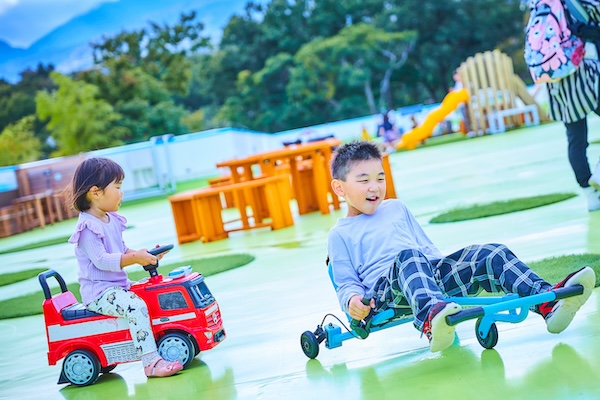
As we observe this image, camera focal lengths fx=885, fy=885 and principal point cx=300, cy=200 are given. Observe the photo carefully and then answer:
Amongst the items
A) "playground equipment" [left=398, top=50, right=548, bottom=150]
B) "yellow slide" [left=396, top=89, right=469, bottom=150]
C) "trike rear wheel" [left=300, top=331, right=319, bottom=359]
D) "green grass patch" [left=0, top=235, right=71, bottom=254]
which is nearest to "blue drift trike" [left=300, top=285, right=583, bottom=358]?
"trike rear wheel" [left=300, top=331, right=319, bottom=359]

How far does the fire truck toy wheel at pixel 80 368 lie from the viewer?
3.70 meters

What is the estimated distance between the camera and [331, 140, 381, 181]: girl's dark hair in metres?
3.40

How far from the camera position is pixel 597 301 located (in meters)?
3.47

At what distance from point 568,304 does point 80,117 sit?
125ft

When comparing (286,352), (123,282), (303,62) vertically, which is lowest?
(286,352)

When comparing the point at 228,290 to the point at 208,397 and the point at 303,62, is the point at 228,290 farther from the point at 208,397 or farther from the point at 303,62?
the point at 303,62

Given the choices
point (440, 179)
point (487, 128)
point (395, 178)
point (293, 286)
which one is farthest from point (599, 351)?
point (487, 128)

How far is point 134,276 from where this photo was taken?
702 cm

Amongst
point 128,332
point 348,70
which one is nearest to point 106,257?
point 128,332

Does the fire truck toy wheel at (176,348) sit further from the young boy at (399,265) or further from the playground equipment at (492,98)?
the playground equipment at (492,98)

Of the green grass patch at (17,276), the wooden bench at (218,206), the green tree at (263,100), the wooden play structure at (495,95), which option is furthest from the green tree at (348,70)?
the green grass patch at (17,276)

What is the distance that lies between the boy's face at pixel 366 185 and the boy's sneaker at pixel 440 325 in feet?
2.14

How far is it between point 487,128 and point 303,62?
21.6m

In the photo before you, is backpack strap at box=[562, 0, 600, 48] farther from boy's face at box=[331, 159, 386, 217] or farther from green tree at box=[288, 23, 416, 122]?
green tree at box=[288, 23, 416, 122]
